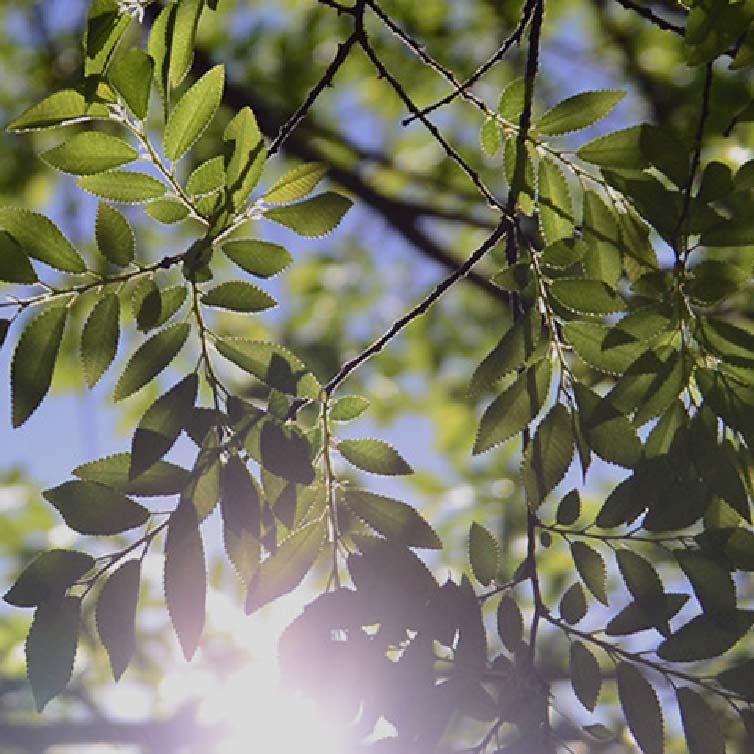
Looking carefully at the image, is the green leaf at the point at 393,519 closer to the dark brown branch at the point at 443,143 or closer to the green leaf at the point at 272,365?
the green leaf at the point at 272,365

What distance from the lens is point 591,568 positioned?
3.17 ft

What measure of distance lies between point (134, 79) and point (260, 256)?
166 mm

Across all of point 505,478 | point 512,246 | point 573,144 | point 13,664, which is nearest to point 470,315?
point 573,144

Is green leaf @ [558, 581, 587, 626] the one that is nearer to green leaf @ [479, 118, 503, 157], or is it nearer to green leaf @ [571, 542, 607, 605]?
green leaf @ [571, 542, 607, 605]

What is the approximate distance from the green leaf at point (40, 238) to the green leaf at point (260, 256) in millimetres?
125

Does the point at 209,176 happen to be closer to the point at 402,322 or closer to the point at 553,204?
the point at 402,322

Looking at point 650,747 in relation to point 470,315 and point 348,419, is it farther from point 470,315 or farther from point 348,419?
point 470,315

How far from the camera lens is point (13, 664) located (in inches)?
106

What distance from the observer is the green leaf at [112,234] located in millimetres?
895

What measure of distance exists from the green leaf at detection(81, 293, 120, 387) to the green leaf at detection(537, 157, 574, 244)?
366 mm

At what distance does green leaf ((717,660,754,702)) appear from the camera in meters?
0.96

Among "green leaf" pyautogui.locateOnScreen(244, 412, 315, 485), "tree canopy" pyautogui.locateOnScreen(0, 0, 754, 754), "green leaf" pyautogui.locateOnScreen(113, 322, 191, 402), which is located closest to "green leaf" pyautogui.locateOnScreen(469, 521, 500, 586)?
"tree canopy" pyautogui.locateOnScreen(0, 0, 754, 754)

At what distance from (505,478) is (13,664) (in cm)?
127

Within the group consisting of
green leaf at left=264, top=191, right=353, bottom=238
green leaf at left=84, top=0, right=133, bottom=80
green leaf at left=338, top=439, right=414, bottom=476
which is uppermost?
green leaf at left=84, top=0, right=133, bottom=80
